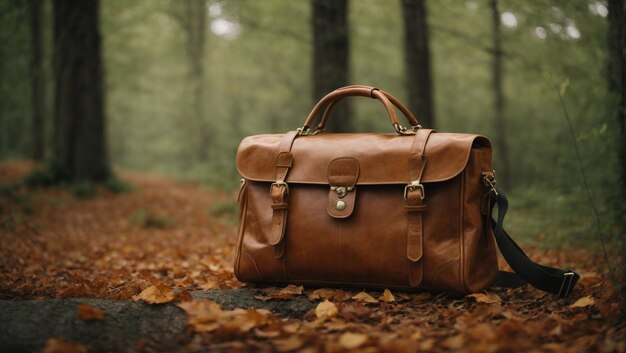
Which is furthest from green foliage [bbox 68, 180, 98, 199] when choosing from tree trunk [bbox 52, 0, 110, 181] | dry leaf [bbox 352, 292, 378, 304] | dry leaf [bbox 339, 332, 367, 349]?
dry leaf [bbox 339, 332, 367, 349]

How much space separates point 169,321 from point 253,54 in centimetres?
1597

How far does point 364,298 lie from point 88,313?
4.39ft

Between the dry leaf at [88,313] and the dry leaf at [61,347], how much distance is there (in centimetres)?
21

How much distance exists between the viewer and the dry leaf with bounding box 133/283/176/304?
231 centimetres

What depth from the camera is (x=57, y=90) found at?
8.57 meters

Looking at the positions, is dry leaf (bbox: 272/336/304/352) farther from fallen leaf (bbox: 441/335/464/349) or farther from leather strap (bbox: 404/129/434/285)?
leather strap (bbox: 404/129/434/285)

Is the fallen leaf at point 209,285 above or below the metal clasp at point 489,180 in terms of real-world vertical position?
below

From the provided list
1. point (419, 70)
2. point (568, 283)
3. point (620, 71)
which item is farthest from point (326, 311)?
point (419, 70)

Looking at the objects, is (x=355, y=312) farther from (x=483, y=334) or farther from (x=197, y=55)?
(x=197, y=55)

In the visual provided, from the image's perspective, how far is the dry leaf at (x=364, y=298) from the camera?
2549 mm

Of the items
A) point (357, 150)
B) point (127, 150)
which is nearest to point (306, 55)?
point (357, 150)

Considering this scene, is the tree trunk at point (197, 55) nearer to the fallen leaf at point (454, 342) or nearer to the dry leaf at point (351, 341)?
the dry leaf at point (351, 341)

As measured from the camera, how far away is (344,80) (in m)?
5.12

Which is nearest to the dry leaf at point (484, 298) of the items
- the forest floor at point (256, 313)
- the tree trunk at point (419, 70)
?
the forest floor at point (256, 313)
